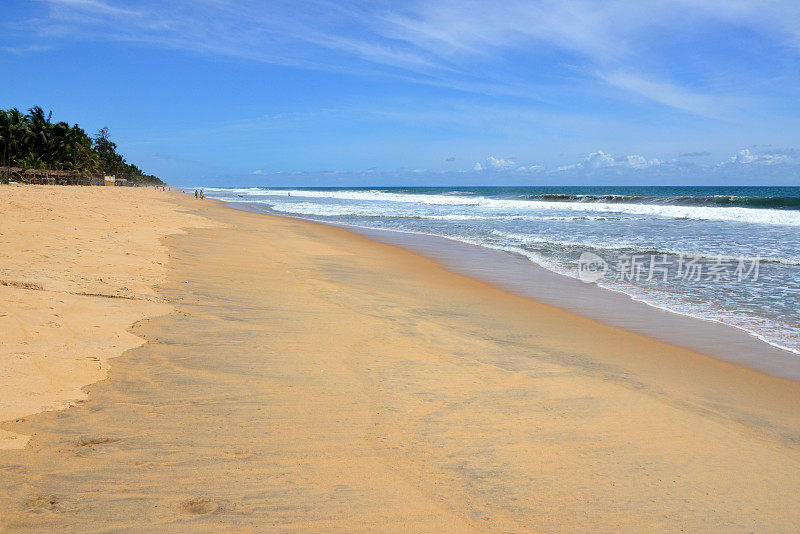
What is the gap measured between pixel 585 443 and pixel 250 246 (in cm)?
1061

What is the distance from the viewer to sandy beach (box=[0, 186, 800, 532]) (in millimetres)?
2451

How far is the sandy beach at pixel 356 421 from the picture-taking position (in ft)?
8.04

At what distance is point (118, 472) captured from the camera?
254cm

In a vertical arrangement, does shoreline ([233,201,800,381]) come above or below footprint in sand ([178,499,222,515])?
below

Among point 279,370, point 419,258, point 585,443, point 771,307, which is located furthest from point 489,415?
point 419,258

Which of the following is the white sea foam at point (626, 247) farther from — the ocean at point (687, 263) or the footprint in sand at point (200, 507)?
the footprint in sand at point (200, 507)

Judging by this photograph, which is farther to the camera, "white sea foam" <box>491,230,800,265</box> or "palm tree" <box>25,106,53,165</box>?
"palm tree" <box>25,106,53,165</box>

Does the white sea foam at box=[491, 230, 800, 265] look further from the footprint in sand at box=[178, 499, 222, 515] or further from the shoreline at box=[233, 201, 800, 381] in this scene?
the footprint in sand at box=[178, 499, 222, 515]

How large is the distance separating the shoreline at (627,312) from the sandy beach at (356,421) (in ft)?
1.29

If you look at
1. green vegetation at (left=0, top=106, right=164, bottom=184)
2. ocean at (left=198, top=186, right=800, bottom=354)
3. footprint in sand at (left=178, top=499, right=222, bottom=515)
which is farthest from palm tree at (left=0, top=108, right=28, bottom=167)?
footprint in sand at (left=178, top=499, right=222, bottom=515)

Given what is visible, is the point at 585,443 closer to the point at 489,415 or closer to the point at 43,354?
the point at 489,415

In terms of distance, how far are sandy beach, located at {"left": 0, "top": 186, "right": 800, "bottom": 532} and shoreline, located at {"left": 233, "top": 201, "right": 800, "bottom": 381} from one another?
15.5 inches

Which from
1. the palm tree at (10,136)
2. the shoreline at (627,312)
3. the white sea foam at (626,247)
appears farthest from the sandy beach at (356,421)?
the palm tree at (10,136)

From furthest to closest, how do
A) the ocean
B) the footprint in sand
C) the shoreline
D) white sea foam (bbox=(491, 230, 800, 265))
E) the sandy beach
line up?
white sea foam (bbox=(491, 230, 800, 265))
the ocean
the shoreline
the sandy beach
the footprint in sand
